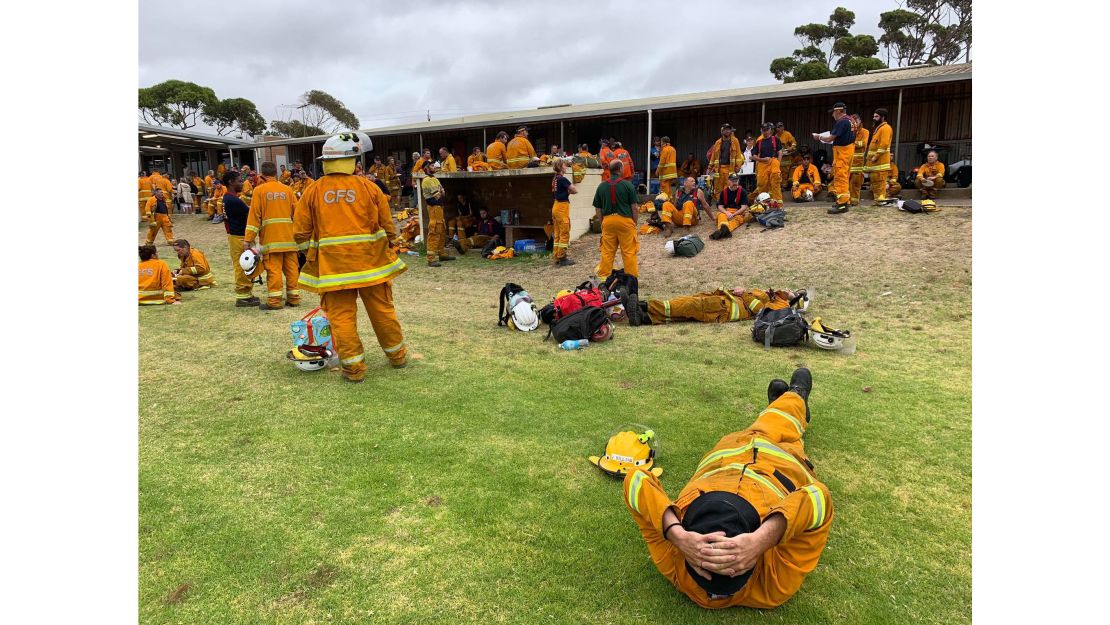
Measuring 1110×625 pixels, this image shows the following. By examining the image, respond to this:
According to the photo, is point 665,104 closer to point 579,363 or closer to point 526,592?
point 579,363

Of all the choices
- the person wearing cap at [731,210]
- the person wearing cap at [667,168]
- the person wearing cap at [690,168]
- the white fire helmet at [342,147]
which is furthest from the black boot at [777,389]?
the person wearing cap at [690,168]

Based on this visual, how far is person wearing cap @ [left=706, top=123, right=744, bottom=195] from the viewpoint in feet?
42.8

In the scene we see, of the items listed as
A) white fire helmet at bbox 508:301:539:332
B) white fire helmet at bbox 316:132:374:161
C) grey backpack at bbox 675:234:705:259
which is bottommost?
white fire helmet at bbox 508:301:539:332

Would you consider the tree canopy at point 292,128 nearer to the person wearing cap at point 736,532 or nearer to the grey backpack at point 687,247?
the grey backpack at point 687,247

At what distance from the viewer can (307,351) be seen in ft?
17.3

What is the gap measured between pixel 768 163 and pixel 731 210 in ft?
4.05

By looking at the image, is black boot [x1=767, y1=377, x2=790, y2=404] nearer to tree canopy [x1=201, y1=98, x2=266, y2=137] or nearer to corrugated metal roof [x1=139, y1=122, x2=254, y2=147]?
corrugated metal roof [x1=139, y1=122, x2=254, y2=147]

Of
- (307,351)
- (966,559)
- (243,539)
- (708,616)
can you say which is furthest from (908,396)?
(307,351)

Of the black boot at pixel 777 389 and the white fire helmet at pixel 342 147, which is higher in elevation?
the white fire helmet at pixel 342 147

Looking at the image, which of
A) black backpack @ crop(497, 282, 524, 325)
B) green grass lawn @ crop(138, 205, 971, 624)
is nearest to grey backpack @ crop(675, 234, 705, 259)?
green grass lawn @ crop(138, 205, 971, 624)

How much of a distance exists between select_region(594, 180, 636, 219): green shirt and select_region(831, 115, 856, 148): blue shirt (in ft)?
16.9

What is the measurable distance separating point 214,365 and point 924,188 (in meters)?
13.0

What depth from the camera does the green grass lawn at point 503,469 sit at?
2377mm

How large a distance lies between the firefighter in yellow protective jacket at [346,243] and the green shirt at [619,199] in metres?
4.00
